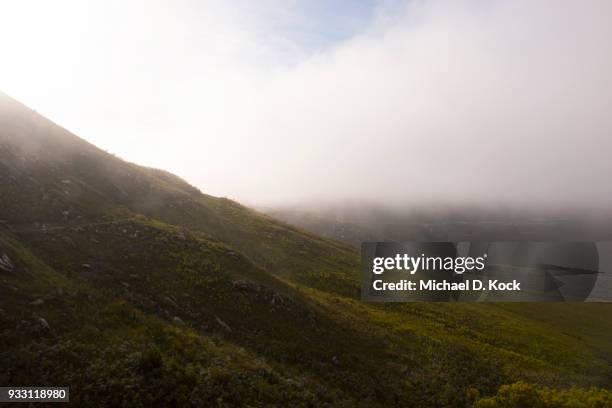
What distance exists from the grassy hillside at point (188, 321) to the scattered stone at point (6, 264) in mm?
278

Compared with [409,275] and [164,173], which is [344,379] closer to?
[409,275]

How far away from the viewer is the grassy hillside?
17.3m

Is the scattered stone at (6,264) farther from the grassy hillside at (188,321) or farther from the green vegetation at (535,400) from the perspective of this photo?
the green vegetation at (535,400)

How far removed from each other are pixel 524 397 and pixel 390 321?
19.3 meters

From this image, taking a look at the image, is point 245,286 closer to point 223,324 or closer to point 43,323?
point 223,324

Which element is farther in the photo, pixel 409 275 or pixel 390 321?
pixel 390 321

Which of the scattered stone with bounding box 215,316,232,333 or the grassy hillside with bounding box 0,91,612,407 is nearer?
the grassy hillside with bounding box 0,91,612,407

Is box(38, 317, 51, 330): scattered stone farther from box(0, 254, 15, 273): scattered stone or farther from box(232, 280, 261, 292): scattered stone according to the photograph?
box(232, 280, 261, 292): scattered stone

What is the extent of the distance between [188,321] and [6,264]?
10910 mm

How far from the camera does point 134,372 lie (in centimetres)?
1652

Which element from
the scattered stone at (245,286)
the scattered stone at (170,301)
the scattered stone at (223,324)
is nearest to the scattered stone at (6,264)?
the scattered stone at (170,301)

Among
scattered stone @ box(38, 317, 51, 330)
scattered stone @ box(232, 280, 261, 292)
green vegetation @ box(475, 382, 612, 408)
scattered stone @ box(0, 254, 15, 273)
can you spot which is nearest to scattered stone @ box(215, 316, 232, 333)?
scattered stone @ box(232, 280, 261, 292)

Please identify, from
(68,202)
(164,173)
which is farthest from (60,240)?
(164,173)

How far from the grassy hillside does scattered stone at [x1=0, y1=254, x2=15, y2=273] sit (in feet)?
0.91
